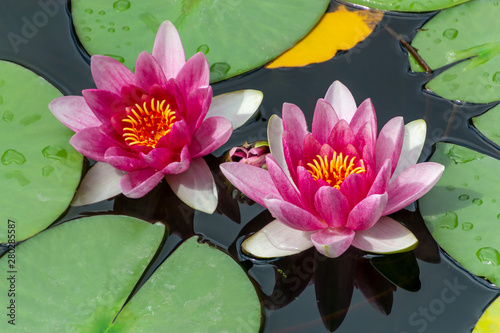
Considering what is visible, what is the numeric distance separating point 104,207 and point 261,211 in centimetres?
89

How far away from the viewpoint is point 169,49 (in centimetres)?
287

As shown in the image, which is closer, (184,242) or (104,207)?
(184,242)

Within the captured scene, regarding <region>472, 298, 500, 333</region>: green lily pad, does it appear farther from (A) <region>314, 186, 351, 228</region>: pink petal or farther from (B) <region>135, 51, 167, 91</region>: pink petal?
(B) <region>135, 51, 167, 91</region>: pink petal

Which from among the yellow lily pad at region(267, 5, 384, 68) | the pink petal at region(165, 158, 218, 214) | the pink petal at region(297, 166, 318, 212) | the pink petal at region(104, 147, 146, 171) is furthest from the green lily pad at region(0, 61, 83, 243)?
the yellow lily pad at region(267, 5, 384, 68)

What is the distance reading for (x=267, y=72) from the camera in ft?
10.6

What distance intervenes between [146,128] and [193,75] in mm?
395

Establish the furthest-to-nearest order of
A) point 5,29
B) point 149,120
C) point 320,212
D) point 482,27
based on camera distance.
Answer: point 5,29
point 482,27
point 149,120
point 320,212

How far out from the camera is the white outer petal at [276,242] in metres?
2.43

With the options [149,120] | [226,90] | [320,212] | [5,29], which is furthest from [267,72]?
[5,29]

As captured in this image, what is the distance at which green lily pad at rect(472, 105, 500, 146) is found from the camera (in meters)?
2.80

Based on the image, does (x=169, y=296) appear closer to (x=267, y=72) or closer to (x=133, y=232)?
(x=133, y=232)

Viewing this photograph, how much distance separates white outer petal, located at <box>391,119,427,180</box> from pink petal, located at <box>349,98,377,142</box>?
0.88 feet

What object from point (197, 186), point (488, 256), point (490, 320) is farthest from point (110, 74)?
point (490, 320)

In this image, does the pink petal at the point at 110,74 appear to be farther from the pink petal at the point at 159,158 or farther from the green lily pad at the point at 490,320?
the green lily pad at the point at 490,320
